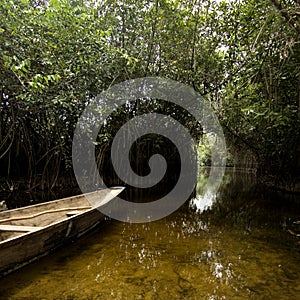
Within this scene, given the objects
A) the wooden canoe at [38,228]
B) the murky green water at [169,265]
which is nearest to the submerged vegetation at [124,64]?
the wooden canoe at [38,228]

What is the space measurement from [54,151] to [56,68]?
2.90 metres

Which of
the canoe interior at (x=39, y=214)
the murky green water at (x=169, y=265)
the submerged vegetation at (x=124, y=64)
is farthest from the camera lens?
the submerged vegetation at (x=124, y=64)

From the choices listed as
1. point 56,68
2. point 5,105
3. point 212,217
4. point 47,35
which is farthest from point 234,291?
point 5,105

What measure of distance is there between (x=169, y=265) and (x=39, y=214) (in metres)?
2.00

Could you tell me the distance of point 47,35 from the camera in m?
5.21

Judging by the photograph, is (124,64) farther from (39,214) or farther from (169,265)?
(169,265)

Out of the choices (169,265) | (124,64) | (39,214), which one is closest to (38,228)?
(39,214)

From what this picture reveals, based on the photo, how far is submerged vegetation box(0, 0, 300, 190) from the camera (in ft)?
16.3

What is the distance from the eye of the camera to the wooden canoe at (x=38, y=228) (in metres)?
2.47

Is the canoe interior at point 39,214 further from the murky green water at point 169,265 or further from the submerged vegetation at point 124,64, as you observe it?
the submerged vegetation at point 124,64

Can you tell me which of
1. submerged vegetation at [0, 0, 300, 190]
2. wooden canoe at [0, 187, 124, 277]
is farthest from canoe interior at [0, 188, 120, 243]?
submerged vegetation at [0, 0, 300, 190]

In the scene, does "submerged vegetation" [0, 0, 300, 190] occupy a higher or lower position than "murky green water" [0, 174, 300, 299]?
higher

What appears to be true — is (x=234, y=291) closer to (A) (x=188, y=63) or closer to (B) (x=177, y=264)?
(B) (x=177, y=264)

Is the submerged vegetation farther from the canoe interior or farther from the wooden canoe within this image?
the wooden canoe
